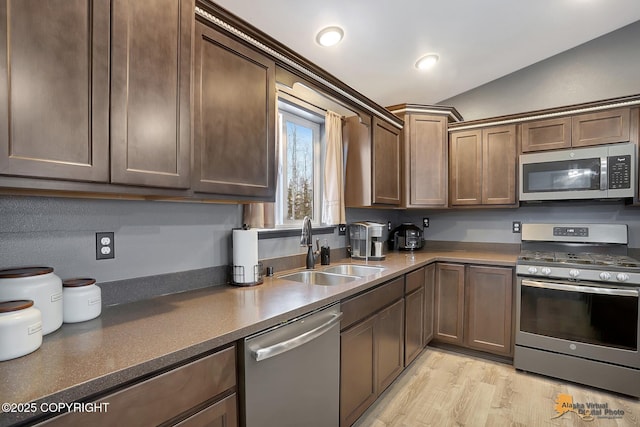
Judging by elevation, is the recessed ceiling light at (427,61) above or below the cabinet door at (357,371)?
above

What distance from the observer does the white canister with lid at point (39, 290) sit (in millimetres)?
968

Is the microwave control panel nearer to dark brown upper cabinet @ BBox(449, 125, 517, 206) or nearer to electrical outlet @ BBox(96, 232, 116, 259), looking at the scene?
dark brown upper cabinet @ BBox(449, 125, 517, 206)

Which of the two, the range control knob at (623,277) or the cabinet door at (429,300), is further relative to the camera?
the cabinet door at (429,300)

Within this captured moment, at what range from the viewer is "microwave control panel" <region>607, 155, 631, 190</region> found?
8.25ft

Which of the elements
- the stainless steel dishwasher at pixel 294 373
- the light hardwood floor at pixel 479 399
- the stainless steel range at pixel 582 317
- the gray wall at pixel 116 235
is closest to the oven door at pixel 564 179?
the stainless steel range at pixel 582 317

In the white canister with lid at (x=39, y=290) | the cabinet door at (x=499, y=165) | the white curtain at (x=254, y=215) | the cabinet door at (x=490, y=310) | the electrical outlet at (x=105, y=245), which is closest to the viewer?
the white canister with lid at (x=39, y=290)

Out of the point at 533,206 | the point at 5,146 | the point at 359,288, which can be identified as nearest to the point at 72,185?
the point at 5,146

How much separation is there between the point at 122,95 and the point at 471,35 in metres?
2.61

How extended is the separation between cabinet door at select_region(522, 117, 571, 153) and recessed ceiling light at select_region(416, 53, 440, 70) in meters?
1.02

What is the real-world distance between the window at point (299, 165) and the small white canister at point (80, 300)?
55.9 inches

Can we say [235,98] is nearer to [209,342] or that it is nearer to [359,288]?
[209,342]

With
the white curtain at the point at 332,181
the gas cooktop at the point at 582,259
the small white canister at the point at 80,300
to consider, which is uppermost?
the white curtain at the point at 332,181

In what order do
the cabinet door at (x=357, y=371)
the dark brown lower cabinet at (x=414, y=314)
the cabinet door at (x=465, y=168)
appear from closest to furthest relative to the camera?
1. the cabinet door at (x=357, y=371)
2. the dark brown lower cabinet at (x=414, y=314)
3. the cabinet door at (x=465, y=168)

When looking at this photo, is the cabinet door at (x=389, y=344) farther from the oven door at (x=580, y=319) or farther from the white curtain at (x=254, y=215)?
the oven door at (x=580, y=319)
